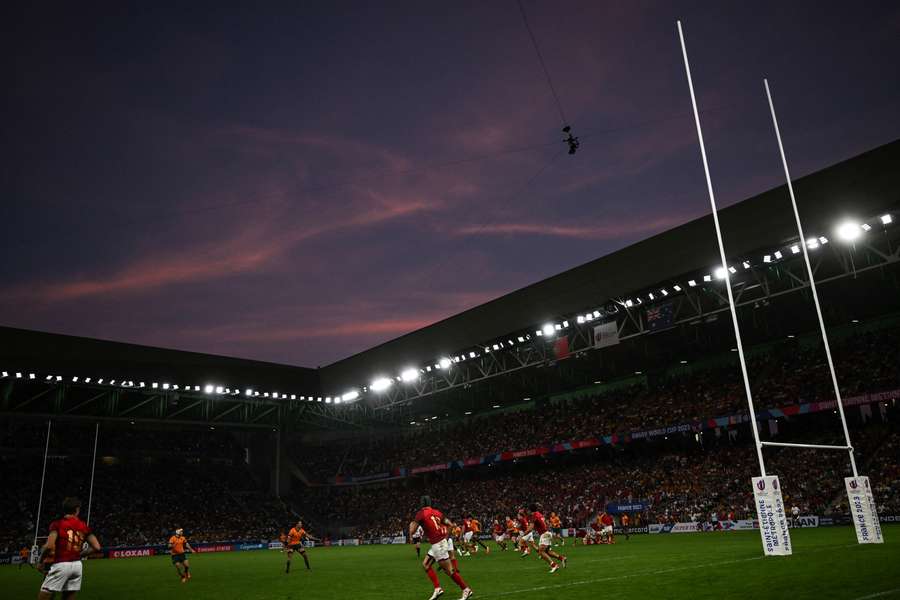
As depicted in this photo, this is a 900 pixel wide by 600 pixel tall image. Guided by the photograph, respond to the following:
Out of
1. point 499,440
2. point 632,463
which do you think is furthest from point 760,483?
point 499,440

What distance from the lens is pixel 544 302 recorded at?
142ft

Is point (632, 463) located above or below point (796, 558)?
above

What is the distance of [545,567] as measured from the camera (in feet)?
60.6

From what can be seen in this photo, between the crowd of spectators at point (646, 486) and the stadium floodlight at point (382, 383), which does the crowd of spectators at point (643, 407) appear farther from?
the stadium floodlight at point (382, 383)

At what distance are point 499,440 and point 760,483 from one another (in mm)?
40507

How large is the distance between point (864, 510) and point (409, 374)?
1412 inches

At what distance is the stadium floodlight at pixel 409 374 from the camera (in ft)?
162

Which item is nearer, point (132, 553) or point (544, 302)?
point (544, 302)

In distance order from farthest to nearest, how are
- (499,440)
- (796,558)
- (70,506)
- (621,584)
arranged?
(499,440) → (796,558) → (621,584) → (70,506)

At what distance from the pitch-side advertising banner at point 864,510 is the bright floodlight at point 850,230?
597 inches

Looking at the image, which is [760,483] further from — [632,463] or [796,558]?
[632,463]

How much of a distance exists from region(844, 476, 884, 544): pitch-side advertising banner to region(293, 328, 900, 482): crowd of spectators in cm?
2029

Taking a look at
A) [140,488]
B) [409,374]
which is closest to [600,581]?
[409,374]

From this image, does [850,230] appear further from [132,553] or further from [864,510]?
[132,553]
